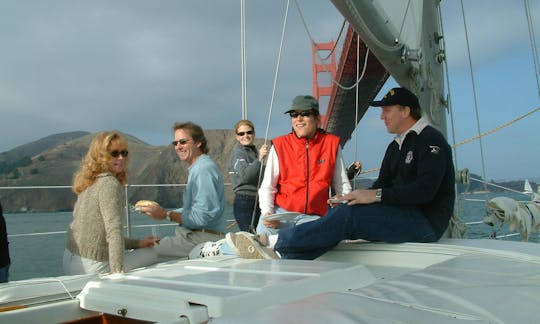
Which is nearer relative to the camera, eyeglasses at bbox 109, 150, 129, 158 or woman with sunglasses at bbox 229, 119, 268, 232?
eyeglasses at bbox 109, 150, 129, 158

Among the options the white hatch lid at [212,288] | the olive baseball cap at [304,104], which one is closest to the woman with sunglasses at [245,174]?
the olive baseball cap at [304,104]

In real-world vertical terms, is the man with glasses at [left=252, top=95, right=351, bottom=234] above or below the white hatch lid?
above

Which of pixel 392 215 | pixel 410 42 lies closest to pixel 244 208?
pixel 392 215

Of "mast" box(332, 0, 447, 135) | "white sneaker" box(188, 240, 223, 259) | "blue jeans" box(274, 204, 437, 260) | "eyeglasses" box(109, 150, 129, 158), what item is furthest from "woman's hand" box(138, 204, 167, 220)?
"mast" box(332, 0, 447, 135)

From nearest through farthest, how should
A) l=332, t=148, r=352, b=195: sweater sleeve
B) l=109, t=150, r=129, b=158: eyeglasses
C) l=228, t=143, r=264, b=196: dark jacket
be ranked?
l=109, t=150, r=129, b=158: eyeglasses, l=332, t=148, r=352, b=195: sweater sleeve, l=228, t=143, r=264, b=196: dark jacket

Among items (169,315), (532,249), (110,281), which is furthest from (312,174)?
(169,315)

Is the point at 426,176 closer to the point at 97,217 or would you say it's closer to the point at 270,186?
the point at 270,186

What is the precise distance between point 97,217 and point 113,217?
85 mm

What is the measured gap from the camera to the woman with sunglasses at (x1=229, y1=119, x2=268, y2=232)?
2619 mm

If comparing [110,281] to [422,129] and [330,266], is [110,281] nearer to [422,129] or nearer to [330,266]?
[330,266]

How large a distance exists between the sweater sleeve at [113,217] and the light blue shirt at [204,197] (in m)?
0.49

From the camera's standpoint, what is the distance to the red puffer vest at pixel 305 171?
217cm

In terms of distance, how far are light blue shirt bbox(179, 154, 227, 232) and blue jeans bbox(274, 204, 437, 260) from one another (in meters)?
0.46

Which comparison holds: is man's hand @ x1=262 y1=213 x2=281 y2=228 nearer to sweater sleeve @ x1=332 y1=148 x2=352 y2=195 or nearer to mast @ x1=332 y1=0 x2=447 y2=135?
sweater sleeve @ x1=332 y1=148 x2=352 y2=195
